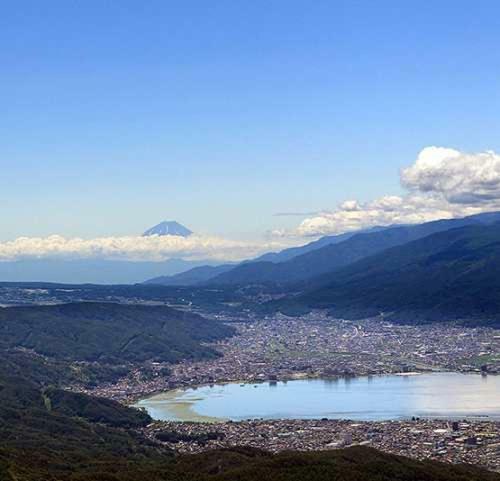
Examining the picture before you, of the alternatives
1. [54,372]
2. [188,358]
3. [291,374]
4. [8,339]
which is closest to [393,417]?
[291,374]

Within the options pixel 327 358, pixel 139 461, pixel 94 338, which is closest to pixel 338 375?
pixel 327 358

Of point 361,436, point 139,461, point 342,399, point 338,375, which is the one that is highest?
point 139,461

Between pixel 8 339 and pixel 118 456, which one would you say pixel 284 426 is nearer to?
pixel 118 456

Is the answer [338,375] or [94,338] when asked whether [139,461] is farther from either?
[94,338]

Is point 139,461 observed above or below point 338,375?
above

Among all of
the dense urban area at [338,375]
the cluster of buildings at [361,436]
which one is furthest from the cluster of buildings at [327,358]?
the cluster of buildings at [361,436]

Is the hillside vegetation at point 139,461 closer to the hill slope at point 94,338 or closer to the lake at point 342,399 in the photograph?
the lake at point 342,399

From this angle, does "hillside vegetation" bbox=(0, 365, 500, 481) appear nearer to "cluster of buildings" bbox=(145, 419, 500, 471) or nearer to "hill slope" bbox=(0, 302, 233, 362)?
"cluster of buildings" bbox=(145, 419, 500, 471)
